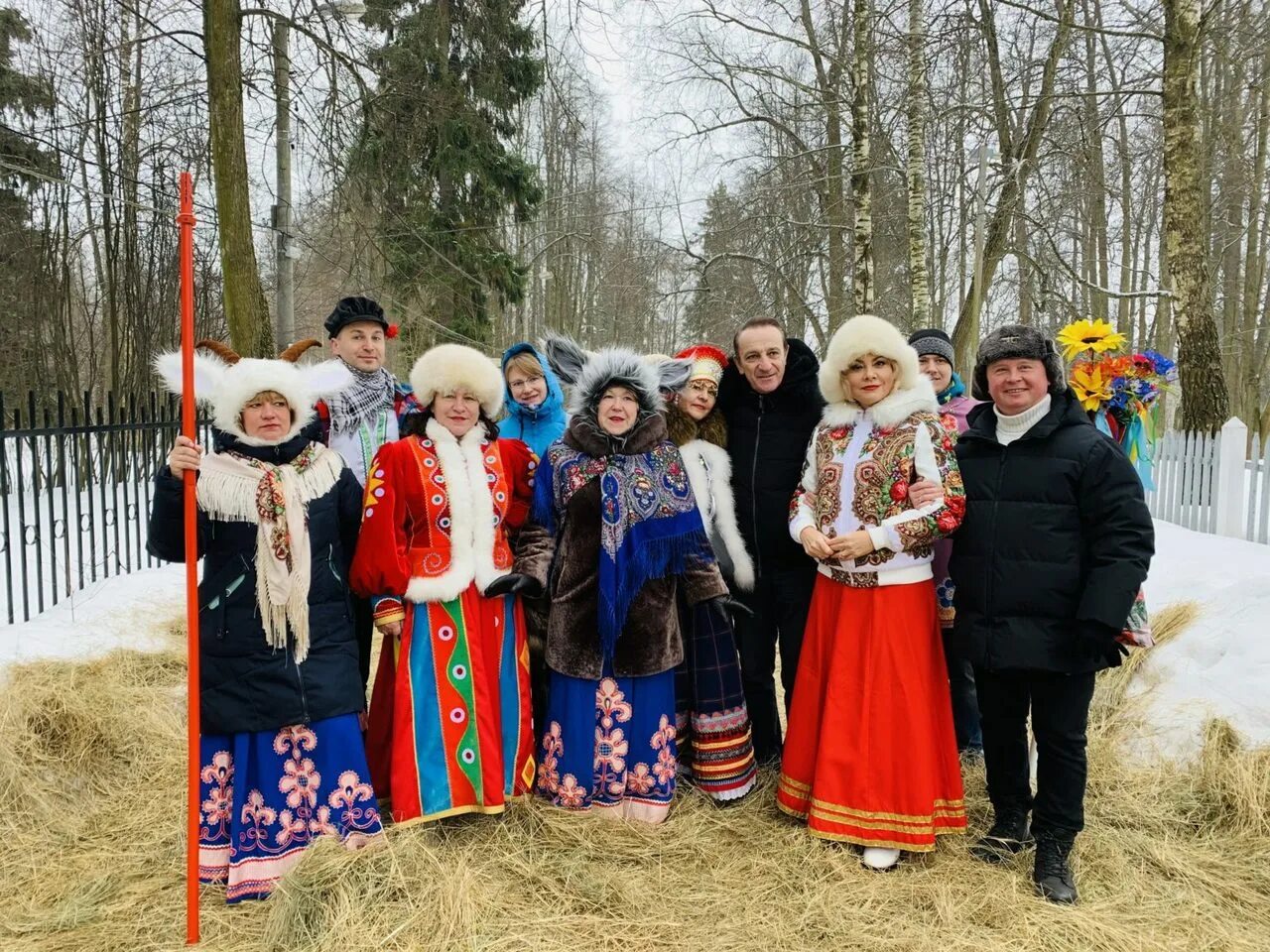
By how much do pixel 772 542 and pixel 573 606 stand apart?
85cm

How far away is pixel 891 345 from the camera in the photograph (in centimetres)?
285

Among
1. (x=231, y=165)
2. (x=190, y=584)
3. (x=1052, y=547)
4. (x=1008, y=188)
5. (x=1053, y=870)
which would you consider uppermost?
(x=1008, y=188)

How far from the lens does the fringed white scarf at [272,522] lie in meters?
2.62

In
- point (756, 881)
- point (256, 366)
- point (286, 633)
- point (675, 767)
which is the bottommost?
point (756, 881)

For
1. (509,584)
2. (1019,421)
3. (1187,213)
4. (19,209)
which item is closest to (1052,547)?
(1019,421)

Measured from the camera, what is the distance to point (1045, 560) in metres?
2.61

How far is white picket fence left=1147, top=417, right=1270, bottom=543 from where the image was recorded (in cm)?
761

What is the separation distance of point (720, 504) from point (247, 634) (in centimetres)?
179

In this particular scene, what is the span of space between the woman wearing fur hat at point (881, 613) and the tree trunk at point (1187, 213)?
700 cm

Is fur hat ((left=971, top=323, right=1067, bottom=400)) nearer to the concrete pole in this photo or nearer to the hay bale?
the hay bale

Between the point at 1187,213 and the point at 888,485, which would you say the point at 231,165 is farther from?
the point at 1187,213

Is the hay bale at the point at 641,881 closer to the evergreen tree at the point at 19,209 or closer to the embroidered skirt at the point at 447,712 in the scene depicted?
the embroidered skirt at the point at 447,712

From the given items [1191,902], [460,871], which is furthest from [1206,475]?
[460,871]

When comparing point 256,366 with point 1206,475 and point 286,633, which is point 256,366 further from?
point 1206,475
